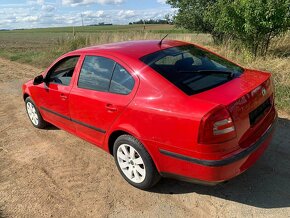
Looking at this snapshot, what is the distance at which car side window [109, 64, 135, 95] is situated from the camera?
3686mm

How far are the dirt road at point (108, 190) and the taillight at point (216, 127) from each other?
2.85ft

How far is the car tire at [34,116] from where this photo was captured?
597 centimetres

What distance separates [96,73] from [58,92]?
981 mm

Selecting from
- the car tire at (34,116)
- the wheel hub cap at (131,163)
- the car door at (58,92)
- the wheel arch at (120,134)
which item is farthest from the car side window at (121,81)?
the car tire at (34,116)

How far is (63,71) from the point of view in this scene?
5176mm

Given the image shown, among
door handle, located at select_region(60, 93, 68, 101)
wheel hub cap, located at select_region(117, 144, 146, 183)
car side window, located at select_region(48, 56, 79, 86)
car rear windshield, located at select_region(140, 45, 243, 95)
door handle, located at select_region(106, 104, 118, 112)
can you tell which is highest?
car rear windshield, located at select_region(140, 45, 243, 95)

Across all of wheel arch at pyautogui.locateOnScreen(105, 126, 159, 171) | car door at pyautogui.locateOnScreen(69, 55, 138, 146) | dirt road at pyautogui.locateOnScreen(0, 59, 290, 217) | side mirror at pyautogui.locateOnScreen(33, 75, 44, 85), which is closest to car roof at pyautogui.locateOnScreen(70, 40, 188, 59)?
car door at pyautogui.locateOnScreen(69, 55, 138, 146)

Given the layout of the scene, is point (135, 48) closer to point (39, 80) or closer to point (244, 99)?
point (244, 99)

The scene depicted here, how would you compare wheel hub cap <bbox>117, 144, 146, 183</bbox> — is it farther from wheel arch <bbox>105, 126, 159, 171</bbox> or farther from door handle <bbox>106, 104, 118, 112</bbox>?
door handle <bbox>106, 104, 118, 112</bbox>

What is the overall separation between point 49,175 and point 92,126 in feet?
3.00

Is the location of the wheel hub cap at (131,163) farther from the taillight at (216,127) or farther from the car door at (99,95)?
the taillight at (216,127)

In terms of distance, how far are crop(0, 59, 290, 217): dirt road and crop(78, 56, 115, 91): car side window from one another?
3.82 ft

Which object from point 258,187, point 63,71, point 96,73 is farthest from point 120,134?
point 63,71

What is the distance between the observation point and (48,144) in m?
5.45
